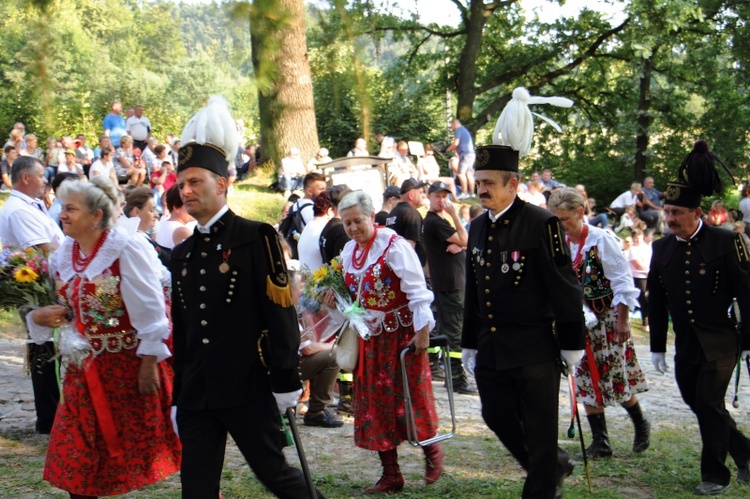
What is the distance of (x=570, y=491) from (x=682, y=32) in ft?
Answer: 79.5

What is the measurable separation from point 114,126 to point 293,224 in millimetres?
8478

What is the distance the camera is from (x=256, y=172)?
1927 cm

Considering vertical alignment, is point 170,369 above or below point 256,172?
below

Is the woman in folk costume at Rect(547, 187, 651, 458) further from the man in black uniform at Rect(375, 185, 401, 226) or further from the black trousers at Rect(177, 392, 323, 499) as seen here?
the man in black uniform at Rect(375, 185, 401, 226)

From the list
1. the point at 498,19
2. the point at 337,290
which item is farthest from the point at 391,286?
the point at 498,19

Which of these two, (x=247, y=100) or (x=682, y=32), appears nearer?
(x=247, y=100)

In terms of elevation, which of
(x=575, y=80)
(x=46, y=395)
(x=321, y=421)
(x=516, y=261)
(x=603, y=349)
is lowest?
(x=321, y=421)

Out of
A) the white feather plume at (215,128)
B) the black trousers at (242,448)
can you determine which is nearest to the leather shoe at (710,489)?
the black trousers at (242,448)

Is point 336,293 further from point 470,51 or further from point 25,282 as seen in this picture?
point 470,51

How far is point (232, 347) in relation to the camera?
4191 mm

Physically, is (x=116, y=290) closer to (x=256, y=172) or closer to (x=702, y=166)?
(x=702, y=166)

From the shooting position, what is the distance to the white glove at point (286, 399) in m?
4.11

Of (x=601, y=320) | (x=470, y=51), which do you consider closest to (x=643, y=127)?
(x=470, y=51)

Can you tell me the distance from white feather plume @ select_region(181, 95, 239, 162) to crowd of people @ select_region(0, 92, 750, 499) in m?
0.01
